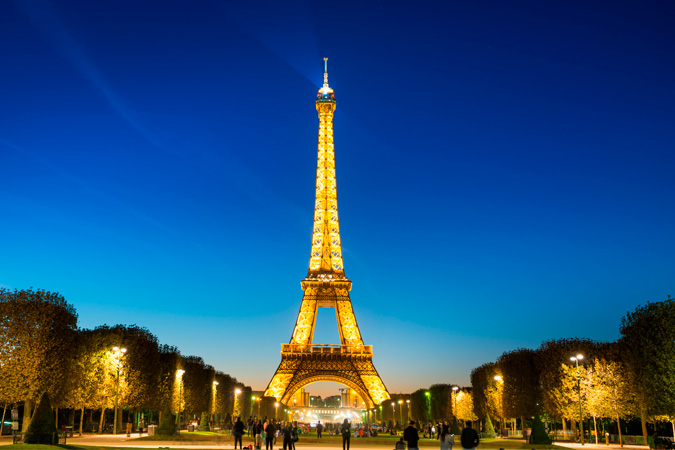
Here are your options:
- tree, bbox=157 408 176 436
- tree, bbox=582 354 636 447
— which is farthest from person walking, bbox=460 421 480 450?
tree, bbox=582 354 636 447

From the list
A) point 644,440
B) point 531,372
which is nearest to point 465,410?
point 531,372

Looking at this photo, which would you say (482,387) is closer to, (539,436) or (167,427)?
(539,436)

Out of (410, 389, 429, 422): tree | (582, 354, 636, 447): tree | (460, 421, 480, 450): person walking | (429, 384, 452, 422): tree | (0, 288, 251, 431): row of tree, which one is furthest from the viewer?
(410, 389, 429, 422): tree

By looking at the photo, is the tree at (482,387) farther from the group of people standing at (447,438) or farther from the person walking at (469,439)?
the person walking at (469,439)

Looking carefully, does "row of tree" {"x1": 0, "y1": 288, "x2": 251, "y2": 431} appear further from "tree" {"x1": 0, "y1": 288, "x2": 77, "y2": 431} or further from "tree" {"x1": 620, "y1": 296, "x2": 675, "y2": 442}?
"tree" {"x1": 620, "y1": 296, "x2": 675, "y2": 442}

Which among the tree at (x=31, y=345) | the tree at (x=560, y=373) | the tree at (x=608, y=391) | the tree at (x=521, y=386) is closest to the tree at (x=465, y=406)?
the tree at (x=521, y=386)

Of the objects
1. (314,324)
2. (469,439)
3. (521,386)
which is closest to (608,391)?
(521,386)
